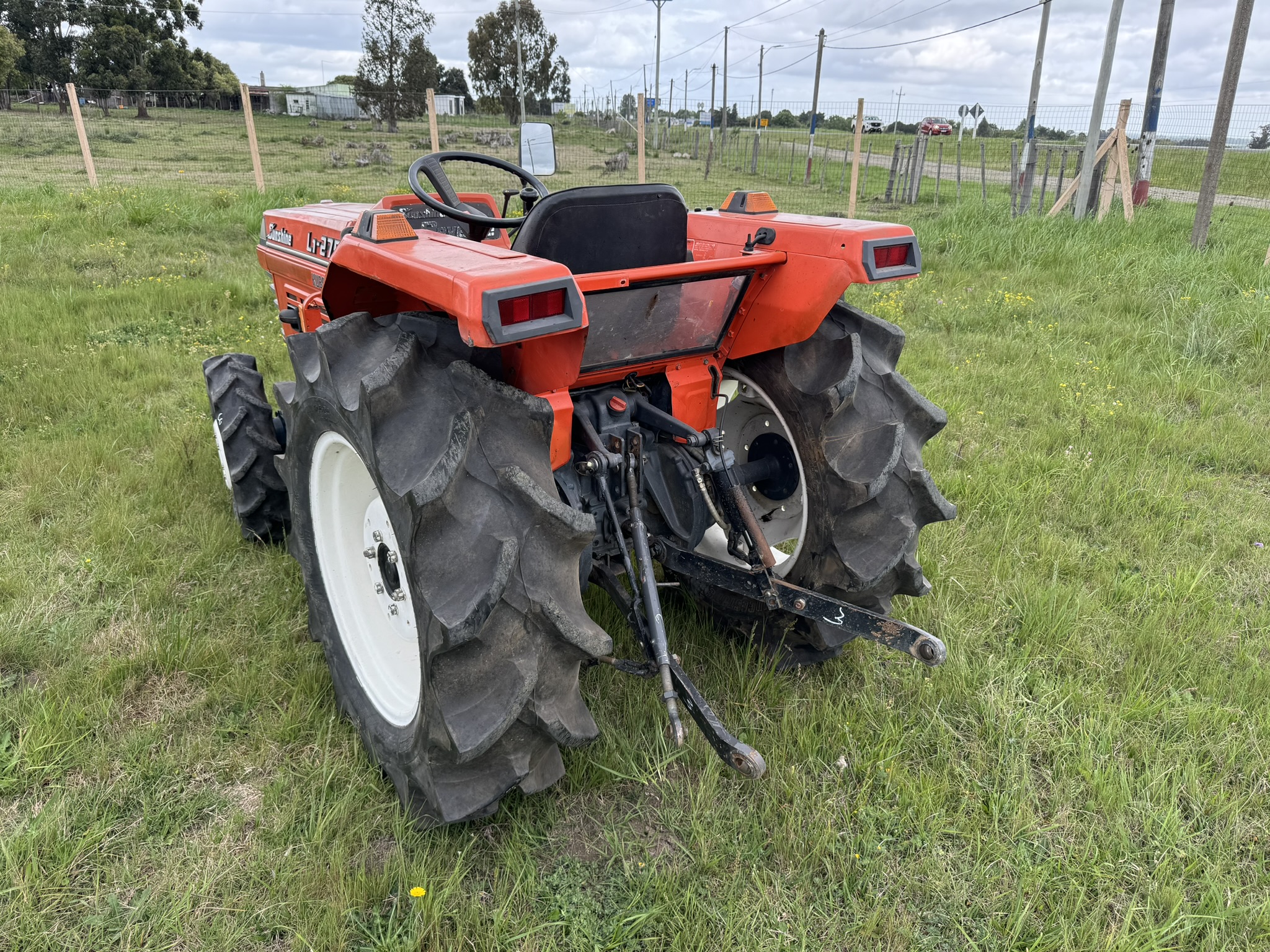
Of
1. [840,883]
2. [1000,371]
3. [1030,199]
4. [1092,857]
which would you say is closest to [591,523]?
[840,883]

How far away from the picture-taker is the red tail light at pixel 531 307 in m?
1.63

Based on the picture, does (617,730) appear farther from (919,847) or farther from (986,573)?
(986,573)

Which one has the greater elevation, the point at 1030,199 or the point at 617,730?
the point at 1030,199

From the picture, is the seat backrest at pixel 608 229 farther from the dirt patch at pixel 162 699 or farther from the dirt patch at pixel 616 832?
the dirt patch at pixel 162 699

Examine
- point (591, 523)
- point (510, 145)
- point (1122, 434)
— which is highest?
point (510, 145)

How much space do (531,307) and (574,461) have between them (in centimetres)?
63

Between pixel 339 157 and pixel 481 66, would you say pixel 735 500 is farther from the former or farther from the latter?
pixel 481 66

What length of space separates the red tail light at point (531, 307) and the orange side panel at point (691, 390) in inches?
28.6

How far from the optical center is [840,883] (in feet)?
6.39

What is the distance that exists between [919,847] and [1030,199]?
33.8 feet

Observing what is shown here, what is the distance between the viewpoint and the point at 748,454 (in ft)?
8.93

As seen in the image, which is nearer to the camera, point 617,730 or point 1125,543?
point 617,730

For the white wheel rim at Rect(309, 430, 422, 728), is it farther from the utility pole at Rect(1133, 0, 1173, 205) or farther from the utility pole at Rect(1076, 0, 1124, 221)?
the utility pole at Rect(1133, 0, 1173, 205)

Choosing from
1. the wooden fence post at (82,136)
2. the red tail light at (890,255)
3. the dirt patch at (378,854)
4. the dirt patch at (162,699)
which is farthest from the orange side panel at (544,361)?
the wooden fence post at (82,136)
